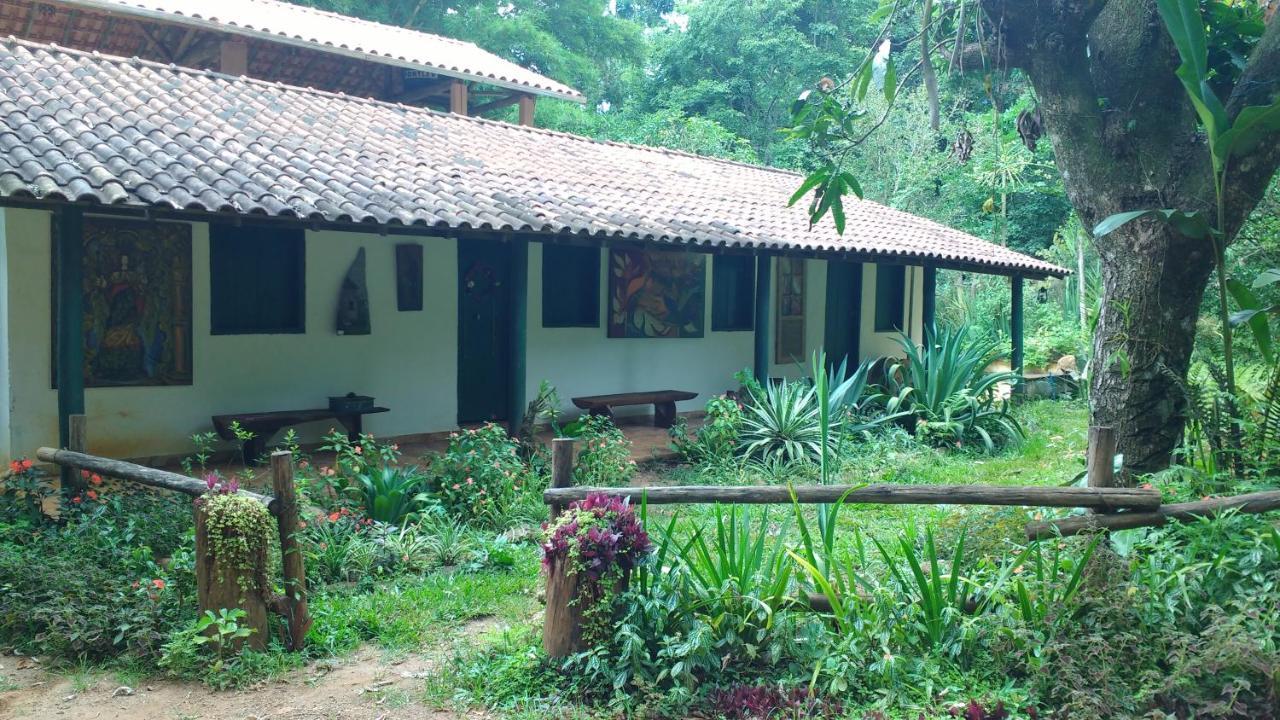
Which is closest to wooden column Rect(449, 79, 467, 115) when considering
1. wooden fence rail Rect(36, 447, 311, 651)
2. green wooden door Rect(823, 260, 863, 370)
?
green wooden door Rect(823, 260, 863, 370)

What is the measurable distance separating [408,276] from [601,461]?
319 centimetres

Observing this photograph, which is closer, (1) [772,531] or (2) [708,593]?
(2) [708,593]

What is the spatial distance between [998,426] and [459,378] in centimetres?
585

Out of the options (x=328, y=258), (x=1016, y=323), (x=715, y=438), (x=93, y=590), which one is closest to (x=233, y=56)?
(x=328, y=258)

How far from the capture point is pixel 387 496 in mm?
6566

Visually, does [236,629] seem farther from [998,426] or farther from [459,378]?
[998,426]

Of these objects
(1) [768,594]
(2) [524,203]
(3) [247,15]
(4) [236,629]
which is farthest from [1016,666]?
(3) [247,15]

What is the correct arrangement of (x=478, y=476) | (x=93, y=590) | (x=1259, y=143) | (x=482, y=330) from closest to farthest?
(x=93, y=590), (x=1259, y=143), (x=478, y=476), (x=482, y=330)

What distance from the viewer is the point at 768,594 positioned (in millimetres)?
4238

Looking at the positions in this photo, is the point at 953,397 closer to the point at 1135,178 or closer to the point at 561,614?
the point at 1135,178

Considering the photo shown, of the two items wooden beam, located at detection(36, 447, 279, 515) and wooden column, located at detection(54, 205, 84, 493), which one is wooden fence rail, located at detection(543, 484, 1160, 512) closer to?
wooden beam, located at detection(36, 447, 279, 515)

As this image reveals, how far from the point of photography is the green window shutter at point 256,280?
27.9 feet

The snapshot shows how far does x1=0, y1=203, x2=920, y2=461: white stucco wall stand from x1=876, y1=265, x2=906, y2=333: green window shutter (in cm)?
427

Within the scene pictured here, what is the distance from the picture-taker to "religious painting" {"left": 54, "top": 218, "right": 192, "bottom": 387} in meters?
7.90
